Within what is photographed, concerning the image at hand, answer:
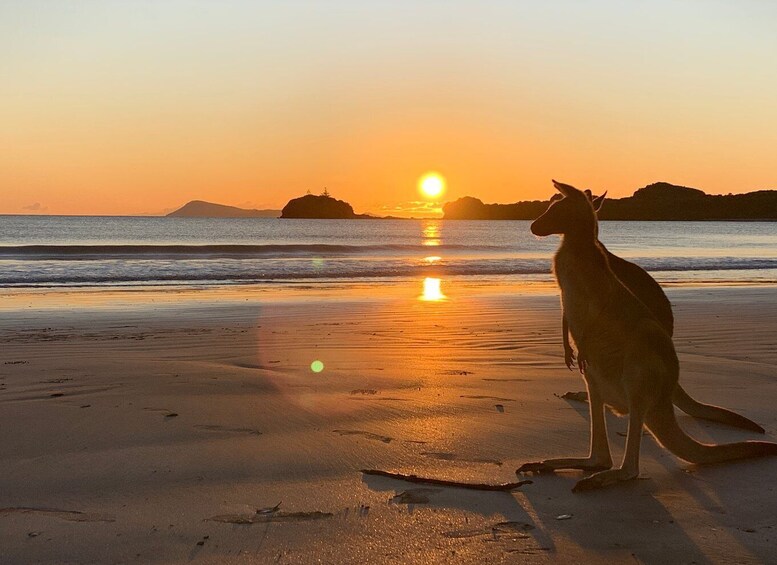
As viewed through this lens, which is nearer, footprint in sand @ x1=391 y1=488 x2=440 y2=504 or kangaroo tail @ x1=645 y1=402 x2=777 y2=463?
footprint in sand @ x1=391 y1=488 x2=440 y2=504

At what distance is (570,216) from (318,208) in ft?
517

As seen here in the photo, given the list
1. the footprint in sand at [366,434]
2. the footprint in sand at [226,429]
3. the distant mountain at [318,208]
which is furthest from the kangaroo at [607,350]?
the distant mountain at [318,208]

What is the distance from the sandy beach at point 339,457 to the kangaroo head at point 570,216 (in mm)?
1288

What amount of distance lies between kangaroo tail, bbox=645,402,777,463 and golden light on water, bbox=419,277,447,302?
10458 millimetres

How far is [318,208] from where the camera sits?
160000 mm

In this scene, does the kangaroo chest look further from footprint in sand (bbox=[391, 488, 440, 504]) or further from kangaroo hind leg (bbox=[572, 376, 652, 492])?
footprint in sand (bbox=[391, 488, 440, 504])

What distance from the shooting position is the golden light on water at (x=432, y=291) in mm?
14891

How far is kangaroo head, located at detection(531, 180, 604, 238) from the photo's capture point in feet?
12.5

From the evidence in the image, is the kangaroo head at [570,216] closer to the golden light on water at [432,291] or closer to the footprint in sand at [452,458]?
the footprint in sand at [452,458]

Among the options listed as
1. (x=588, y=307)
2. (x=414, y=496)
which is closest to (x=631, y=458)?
(x=588, y=307)

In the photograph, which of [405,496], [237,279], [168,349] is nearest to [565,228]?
[405,496]

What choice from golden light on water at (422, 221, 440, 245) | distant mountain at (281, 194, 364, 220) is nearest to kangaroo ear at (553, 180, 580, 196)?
golden light on water at (422, 221, 440, 245)

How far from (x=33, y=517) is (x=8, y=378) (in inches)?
136

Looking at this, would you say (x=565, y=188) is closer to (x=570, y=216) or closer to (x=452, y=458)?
Result: (x=570, y=216)
